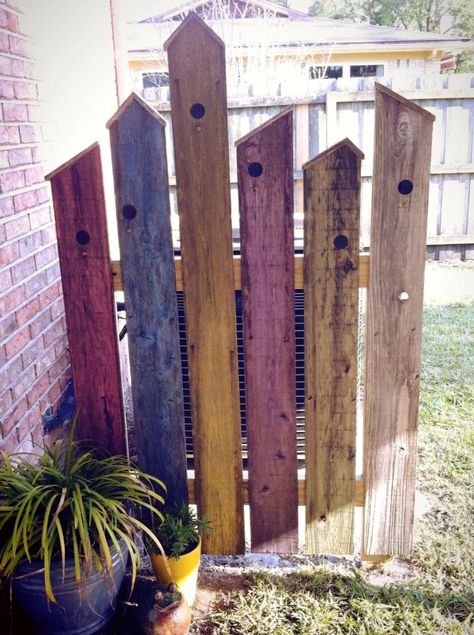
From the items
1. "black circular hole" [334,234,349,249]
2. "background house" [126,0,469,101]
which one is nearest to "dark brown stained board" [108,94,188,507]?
"black circular hole" [334,234,349,249]

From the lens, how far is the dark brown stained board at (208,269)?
1.87 metres

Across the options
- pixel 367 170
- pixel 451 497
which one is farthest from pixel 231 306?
pixel 367 170

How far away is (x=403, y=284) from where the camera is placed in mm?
2018

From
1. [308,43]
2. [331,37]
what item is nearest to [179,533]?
[308,43]

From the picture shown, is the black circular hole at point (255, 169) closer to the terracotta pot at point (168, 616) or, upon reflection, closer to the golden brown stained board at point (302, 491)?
the golden brown stained board at point (302, 491)

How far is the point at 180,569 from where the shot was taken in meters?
2.02

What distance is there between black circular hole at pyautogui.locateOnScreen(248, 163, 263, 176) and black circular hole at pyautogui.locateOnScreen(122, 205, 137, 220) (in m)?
0.40

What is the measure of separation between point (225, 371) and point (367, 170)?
5430 mm

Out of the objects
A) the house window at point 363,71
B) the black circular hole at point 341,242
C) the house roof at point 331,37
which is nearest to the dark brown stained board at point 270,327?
the black circular hole at point 341,242

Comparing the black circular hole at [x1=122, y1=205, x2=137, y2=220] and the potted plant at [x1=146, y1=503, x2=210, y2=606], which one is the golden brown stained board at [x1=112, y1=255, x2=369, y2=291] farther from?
the potted plant at [x1=146, y1=503, x2=210, y2=606]

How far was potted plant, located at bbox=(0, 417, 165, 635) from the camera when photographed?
169cm

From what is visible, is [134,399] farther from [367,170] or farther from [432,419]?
[367,170]

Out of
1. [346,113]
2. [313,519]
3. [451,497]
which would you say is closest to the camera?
[313,519]

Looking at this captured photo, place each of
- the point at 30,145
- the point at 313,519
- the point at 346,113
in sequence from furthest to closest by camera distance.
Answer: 1. the point at 346,113
2. the point at 30,145
3. the point at 313,519
